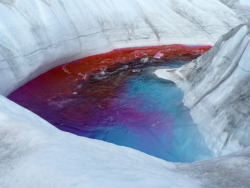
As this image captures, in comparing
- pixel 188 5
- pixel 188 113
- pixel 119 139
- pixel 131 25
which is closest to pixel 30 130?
pixel 119 139

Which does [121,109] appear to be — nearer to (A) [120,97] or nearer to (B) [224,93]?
(A) [120,97]

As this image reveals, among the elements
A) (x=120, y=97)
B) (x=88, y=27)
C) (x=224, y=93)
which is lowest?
(x=120, y=97)

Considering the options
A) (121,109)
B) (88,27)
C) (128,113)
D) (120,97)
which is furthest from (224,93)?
(88,27)

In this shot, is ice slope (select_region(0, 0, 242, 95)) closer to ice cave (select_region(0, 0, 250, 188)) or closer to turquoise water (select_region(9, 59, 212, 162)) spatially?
ice cave (select_region(0, 0, 250, 188))

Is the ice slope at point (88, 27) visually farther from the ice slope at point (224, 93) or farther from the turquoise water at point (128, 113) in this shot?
the ice slope at point (224, 93)

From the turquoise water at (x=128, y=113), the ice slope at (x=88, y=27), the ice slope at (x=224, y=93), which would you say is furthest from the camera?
the ice slope at (x=88, y=27)

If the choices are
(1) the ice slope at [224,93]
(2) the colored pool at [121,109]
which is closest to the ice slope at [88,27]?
(2) the colored pool at [121,109]
